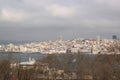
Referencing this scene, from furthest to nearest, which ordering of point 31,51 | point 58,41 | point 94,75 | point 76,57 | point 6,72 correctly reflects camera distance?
point 58,41 < point 31,51 < point 76,57 < point 94,75 < point 6,72

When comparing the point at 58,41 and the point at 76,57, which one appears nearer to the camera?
the point at 76,57

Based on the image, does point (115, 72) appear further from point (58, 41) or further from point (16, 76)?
point (58, 41)

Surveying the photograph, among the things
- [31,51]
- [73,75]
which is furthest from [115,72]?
[31,51]

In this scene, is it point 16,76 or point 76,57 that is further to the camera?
point 76,57

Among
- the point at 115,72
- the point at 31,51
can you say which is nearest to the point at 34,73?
the point at 115,72

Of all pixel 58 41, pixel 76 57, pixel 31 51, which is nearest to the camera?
pixel 76 57

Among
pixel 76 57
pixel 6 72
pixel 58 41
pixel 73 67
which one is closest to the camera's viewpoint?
pixel 6 72

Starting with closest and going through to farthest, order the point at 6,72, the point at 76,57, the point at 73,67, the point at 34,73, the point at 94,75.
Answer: the point at 6,72 → the point at 34,73 → the point at 94,75 → the point at 73,67 → the point at 76,57

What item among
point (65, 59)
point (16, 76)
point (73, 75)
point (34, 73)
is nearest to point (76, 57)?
point (65, 59)

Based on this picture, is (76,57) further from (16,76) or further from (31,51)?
(31,51)
